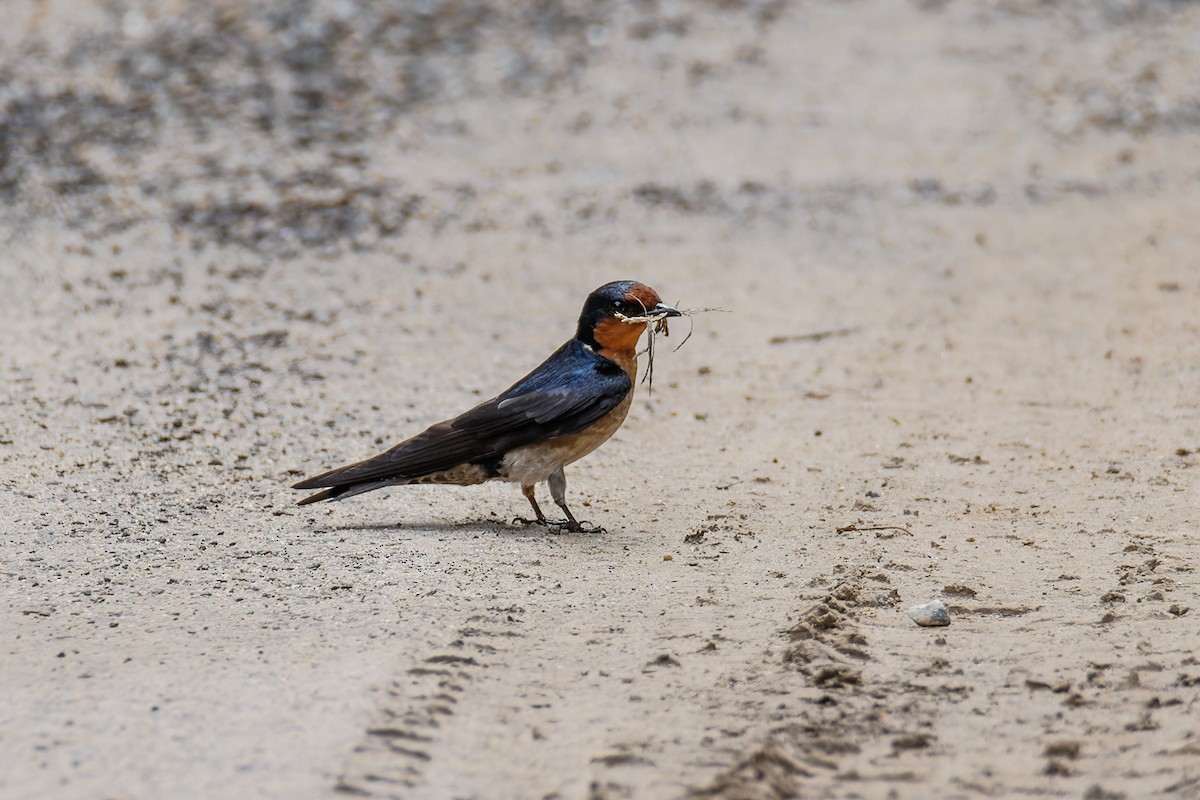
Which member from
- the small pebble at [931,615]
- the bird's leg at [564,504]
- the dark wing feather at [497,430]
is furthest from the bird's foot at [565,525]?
the small pebble at [931,615]

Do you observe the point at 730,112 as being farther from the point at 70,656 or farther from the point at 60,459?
the point at 70,656

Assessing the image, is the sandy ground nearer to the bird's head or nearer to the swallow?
the swallow

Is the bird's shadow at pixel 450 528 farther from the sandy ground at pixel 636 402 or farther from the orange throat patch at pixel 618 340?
the orange throat patch at pixel 618 340

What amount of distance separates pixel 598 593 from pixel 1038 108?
25.8ft

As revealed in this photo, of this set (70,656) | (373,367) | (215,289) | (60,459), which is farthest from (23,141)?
(70,656)

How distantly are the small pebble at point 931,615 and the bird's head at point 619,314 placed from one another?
64.0 inches

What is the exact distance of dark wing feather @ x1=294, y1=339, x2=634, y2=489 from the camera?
529 centimetres

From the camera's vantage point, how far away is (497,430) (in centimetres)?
534

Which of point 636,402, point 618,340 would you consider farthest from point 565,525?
point 636,402

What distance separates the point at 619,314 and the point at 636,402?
1772 millimetres

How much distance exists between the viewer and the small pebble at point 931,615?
419 cm

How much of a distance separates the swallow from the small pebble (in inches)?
59.8

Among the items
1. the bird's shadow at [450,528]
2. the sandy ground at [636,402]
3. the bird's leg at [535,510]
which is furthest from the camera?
the bird's leg at [535,510]

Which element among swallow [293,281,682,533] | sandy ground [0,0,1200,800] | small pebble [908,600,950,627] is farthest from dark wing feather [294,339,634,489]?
small pebble [908,600,950,627]
